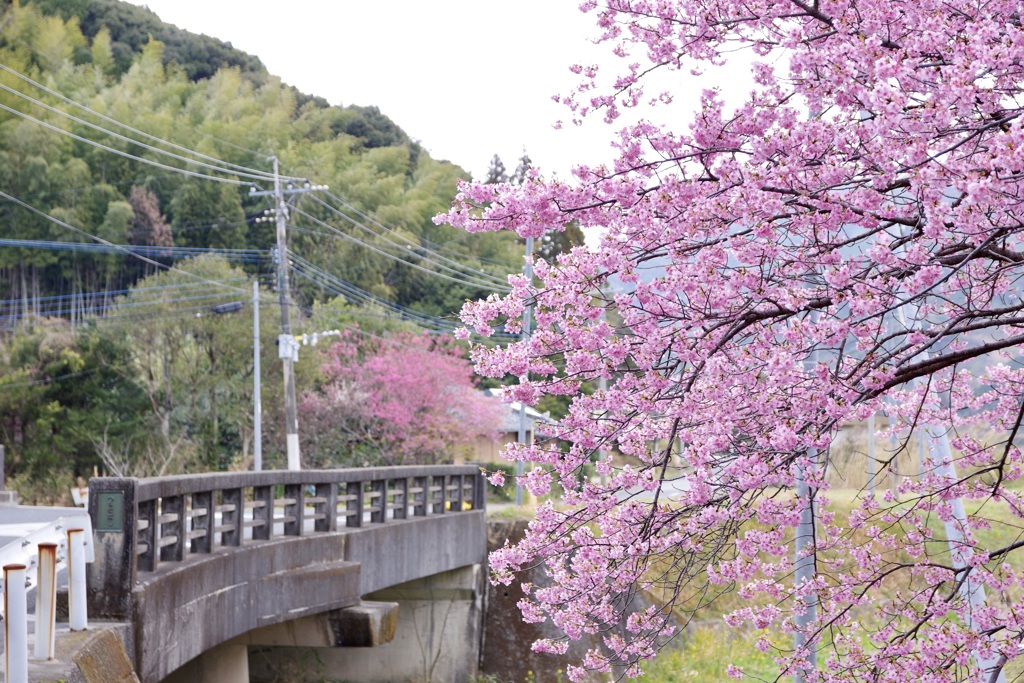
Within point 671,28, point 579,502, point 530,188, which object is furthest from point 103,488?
point 671,28

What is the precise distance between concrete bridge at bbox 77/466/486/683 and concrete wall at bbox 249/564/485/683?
2cm

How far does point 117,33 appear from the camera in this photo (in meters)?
58.8

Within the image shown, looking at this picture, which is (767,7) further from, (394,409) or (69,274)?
(69,274)

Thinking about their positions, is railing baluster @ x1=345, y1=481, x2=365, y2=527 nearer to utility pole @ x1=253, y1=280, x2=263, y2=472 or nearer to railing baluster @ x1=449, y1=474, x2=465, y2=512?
railing baluster @ x1=449, y1=474, x2=465, y2=512

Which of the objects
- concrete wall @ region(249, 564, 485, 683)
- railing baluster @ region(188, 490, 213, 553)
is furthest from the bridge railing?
concrete wall @ region(249, 564, 485, 683)

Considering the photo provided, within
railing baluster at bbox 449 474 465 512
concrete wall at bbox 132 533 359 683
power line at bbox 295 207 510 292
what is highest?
power line at bbox 295 207 510 292

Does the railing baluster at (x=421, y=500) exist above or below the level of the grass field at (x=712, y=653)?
above

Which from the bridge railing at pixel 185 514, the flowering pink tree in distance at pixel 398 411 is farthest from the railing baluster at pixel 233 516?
the flowering pink tree in distance at pixel 398 411

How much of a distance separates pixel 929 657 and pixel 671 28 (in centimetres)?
277

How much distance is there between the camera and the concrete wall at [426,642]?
1630 centimetres

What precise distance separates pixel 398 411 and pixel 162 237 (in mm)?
17454

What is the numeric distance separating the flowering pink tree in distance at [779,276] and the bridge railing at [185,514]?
121 inches

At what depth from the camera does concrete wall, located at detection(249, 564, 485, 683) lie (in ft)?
53.5

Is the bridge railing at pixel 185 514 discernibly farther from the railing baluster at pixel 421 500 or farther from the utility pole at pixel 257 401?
the utility pole at pixel 257 401
